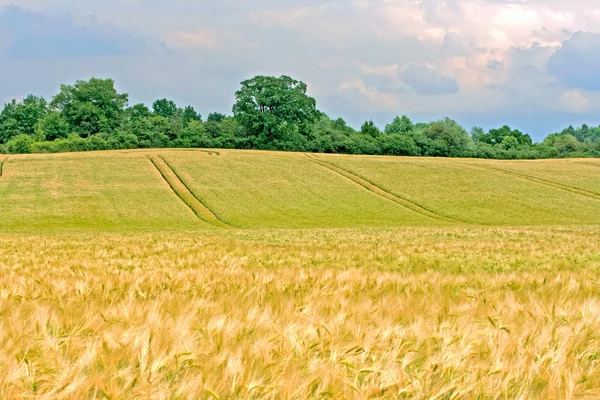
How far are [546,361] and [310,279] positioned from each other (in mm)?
3909

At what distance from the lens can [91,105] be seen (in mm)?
135250

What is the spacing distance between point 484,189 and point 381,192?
36.5ft

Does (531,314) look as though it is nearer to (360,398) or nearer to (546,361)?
(546,361)

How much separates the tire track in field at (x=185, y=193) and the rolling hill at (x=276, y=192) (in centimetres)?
12

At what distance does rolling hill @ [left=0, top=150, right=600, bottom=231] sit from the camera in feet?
150

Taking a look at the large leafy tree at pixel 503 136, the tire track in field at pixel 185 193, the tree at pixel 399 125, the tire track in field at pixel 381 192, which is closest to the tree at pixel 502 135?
the large leafy tree at pixel 503 136

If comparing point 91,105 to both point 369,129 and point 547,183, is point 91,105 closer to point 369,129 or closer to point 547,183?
point 369,129

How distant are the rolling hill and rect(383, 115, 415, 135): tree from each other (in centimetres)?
10409

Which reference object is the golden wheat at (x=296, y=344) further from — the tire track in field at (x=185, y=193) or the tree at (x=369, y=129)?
the tree at (x=369, y=129)

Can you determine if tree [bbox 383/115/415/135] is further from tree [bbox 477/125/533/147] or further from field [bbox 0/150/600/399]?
field [bbox 0/150/600/399]

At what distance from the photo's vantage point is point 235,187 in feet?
190

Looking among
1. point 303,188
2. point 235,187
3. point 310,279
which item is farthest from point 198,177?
point 310,279

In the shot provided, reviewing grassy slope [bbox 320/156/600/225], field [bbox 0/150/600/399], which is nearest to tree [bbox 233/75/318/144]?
grassy slope [bbox 320/156/600/225]

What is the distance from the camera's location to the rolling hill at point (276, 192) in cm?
4572
